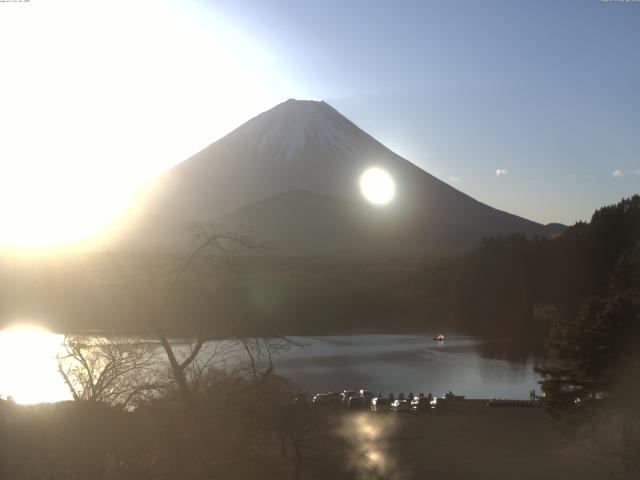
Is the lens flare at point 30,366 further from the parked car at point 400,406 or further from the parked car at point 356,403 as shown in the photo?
the parked car at point 400,406

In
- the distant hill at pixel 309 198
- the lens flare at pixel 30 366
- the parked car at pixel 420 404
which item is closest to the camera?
the lens flare at pixel 30 366

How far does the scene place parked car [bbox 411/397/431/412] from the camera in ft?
64.5

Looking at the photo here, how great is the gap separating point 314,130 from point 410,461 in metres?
133

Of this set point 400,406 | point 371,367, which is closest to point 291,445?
point 400,406

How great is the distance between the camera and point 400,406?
20.0 m

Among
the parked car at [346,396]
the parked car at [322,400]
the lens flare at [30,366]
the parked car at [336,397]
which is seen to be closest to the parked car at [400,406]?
the parked car at [346,396]

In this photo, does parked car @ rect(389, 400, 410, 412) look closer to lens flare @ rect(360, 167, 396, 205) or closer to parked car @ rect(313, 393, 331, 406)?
parked car @ rect(313, 393, 331, 406)

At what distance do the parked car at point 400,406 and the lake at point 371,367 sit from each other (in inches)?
143

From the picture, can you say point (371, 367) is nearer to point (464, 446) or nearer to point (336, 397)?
point (336, 397)

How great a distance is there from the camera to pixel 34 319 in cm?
2661

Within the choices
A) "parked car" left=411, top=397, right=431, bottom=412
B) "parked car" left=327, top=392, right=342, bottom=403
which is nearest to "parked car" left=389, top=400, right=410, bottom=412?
"parked car" left=411, top=397, right=431, bottom=412

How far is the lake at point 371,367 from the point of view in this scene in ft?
65.0

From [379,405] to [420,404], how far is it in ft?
4.04

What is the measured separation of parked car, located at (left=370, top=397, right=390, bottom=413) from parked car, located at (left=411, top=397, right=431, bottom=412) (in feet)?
2.50
